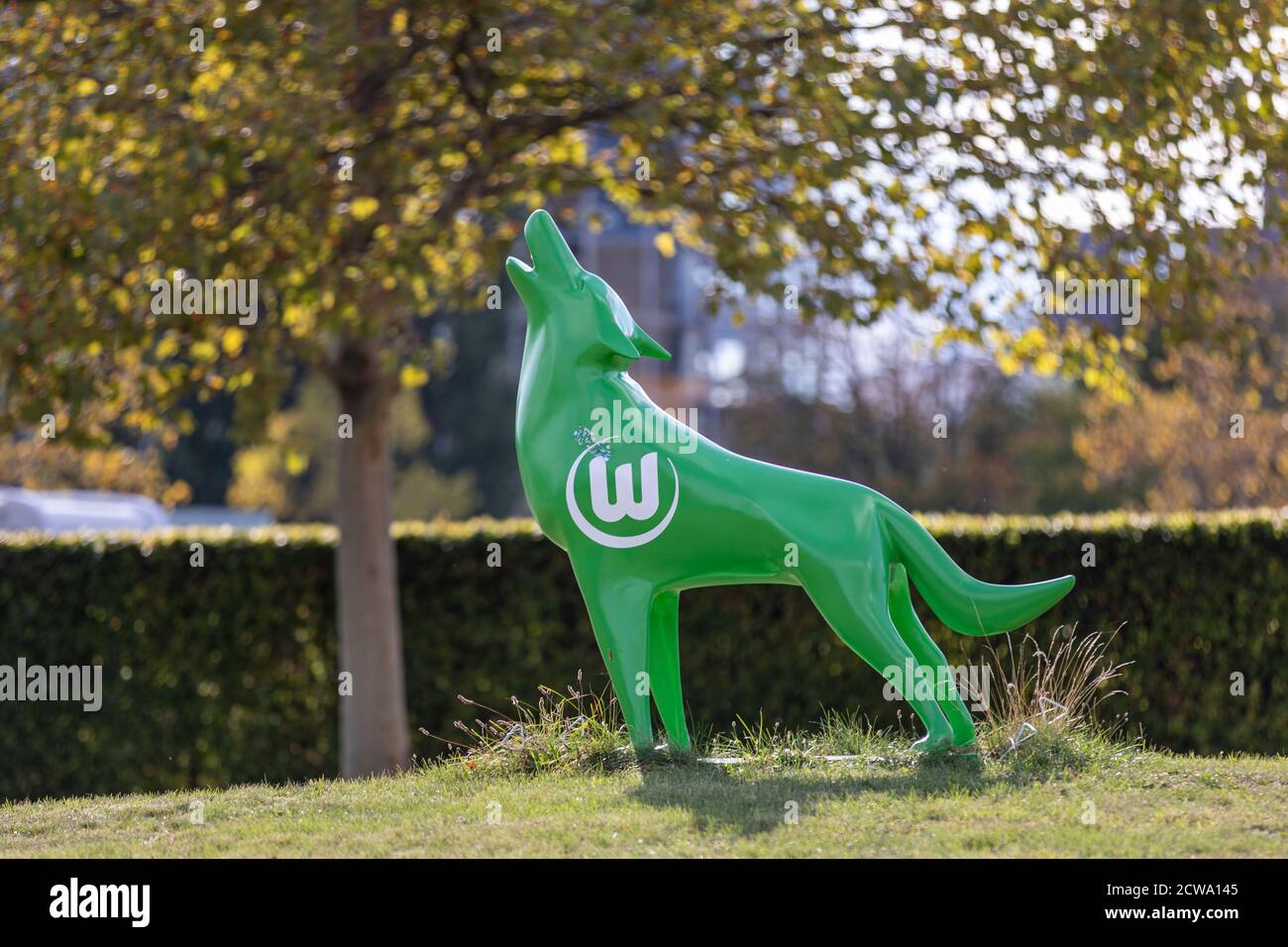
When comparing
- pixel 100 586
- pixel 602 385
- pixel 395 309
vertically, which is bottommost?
pixel 100 586

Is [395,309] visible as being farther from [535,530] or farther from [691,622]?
[691,622]

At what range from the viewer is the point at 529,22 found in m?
9.30

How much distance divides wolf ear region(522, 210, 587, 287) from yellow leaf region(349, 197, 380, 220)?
3.85 metres

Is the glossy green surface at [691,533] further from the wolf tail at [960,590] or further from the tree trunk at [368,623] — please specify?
the tree trunk at [368,623]

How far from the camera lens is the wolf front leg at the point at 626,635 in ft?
19.9

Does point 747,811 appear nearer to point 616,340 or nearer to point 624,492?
point 624,492

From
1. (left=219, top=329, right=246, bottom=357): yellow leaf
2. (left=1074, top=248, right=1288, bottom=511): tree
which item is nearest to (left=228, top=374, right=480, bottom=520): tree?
(left=1074, top=248, right=1288, bottom=511): tree

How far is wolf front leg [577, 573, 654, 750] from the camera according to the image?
608cm

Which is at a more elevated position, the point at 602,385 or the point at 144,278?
the point at 144,278

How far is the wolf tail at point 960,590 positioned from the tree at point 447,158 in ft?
11.0

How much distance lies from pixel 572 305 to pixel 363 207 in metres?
4.34

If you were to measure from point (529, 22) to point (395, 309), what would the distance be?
2215 millimetres
